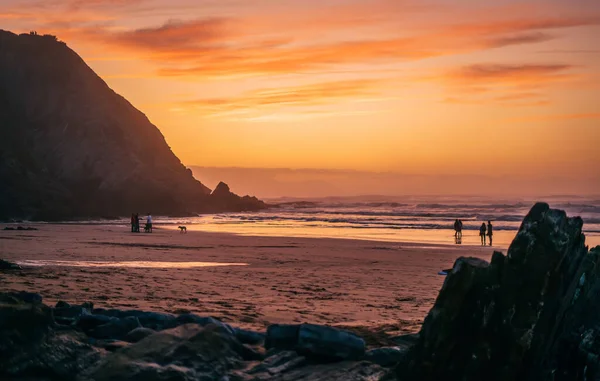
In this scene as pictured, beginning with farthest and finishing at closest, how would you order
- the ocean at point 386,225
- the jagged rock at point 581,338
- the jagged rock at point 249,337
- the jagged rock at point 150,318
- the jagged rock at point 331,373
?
the ocean at point 386,225 < the jagged rock at point 150,318 < the jagged rock at point 249,337 < the jagged rock at point 331,373 < the jagged rock at point 581,338

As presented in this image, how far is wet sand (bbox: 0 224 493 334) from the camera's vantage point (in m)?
12.6

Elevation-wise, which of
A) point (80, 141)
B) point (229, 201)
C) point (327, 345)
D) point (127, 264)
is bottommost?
point (127, 264)

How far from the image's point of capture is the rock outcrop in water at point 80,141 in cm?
10750

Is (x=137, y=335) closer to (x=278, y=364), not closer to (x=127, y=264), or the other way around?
(x=278, y=364)

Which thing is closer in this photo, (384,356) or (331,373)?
(331,373)

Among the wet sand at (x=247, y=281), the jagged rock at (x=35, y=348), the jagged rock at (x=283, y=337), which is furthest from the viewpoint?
the wet sand at (x=247, y=281)

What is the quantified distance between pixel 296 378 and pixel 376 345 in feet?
6.16

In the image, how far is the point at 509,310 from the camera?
7.21 m

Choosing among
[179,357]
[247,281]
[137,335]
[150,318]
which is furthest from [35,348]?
[247,281]

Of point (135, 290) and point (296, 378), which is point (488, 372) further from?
point (135, 290)

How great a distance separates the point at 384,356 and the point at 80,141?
398 ft

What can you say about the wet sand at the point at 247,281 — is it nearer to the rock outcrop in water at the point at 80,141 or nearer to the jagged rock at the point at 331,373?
the jagged rock at the point at 331,373

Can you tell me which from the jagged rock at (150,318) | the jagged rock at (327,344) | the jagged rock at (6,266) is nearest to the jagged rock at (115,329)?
the jagged rock at (150,318)

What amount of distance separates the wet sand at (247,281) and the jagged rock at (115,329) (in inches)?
84.8
